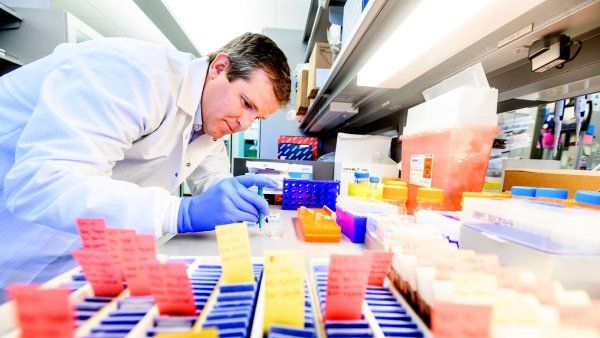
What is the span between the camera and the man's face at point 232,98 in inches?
48.0

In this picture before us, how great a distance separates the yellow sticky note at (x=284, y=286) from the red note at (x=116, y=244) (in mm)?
242

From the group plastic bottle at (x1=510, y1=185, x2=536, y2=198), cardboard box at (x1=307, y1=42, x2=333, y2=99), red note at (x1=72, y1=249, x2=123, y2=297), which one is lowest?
red note at (x1=72, y1=249, x2=123, y2=297)

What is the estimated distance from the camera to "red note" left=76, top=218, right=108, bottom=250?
0.47 meters

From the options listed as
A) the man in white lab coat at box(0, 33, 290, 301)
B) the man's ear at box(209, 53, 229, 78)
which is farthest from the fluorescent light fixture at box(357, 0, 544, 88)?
the man's ear at box(209, 53, 229, 78)

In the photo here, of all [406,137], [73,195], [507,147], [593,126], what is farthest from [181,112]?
[593,126]

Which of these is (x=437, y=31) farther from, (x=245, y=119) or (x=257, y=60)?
(x=245, y=119)

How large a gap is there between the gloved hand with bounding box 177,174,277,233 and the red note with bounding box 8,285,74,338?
0.65m

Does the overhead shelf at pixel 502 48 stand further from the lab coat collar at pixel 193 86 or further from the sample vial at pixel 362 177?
the lab coat collar at pixel 193 86

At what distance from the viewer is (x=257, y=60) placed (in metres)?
1.21

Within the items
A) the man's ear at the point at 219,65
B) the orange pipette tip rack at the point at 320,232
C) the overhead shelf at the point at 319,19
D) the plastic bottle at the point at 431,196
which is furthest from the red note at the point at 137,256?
the overhead shelf at the point at 319,19

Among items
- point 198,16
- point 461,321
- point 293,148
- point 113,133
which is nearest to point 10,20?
point 198,16

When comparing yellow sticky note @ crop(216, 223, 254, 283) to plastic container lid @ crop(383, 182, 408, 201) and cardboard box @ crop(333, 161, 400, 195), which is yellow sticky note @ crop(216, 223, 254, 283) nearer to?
plastic container lid @ crop(383, 182, 408, 201)

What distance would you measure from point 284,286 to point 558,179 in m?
1.20

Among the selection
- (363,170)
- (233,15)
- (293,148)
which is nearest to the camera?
(363,170)
